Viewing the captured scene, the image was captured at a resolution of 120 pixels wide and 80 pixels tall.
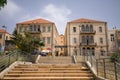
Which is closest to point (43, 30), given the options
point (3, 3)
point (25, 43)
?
point (25, 43)

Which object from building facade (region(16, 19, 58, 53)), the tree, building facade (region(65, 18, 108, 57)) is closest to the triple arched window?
building facade (region(65, 18, 108, 57))

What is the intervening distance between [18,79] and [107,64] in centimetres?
547

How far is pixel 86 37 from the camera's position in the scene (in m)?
44.2

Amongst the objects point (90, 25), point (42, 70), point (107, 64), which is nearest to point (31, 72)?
point (42, 70)

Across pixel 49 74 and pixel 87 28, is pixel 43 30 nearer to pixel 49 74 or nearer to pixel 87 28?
pixel 87 28

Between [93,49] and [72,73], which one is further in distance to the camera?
[93,49]

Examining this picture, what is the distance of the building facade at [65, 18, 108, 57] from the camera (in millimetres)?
43500

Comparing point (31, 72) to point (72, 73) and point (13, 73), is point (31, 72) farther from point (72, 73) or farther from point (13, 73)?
point (72, 73)

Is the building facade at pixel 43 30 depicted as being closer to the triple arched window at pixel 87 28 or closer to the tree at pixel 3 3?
the triple arched window at pixel 87 28

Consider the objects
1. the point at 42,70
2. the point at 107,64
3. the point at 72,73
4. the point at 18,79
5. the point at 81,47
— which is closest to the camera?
the point at 107,64

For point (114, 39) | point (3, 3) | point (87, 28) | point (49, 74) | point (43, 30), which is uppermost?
point (87, 28)

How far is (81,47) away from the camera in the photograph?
43.5 m

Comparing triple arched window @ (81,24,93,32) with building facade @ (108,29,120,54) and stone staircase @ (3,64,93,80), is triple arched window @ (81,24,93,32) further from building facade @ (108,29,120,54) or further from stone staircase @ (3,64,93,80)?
stone staircase @ (3,64,93,80)

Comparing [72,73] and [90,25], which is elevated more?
[90,25]
